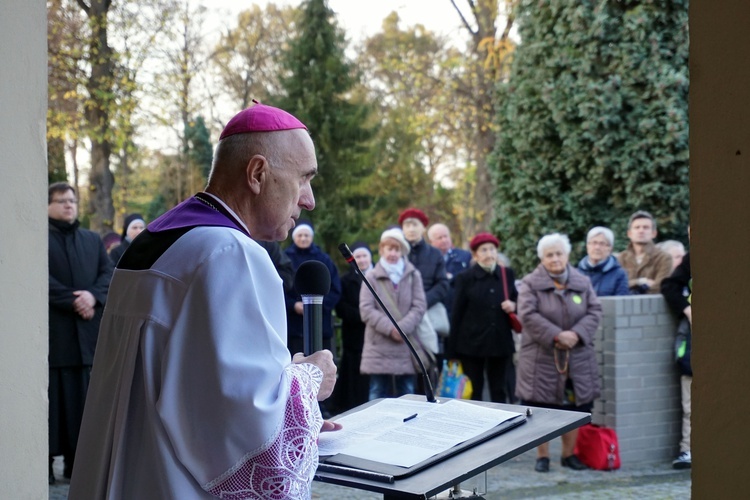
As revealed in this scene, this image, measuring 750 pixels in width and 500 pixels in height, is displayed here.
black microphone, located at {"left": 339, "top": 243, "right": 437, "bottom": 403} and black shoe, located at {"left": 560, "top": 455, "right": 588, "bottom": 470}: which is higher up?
black microphone, located at {"left": 339, "top": 243, "right": 437, "bottom": 403}

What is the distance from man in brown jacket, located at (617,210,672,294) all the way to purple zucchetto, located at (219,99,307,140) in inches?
268

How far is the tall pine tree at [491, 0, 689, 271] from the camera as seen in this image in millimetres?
12672

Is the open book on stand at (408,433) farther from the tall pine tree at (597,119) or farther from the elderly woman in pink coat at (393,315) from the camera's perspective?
the tall pine tree at (597,119)

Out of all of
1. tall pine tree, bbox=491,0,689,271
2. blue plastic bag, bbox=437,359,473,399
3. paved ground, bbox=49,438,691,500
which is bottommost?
paved ground, bbox=49,438,691,500

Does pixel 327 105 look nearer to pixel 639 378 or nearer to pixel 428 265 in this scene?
pixel 428 265

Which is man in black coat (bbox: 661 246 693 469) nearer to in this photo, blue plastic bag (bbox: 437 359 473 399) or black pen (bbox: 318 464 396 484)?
blue plastic bag (bbox: 437 359 473 399)

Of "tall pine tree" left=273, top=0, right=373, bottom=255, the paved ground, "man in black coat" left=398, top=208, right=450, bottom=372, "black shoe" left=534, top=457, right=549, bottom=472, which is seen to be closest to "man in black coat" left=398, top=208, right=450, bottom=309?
"man in black coat" left=398, top=208, right=450, bottom=372

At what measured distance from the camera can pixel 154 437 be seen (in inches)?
79.0

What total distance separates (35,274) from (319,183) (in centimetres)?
2050

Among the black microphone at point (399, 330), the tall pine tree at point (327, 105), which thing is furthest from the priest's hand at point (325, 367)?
the tall pine tree at point (327, 105)

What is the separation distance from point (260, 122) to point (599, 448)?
5838 millimetres

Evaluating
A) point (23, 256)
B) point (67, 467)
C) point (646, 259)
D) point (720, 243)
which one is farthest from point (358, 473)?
point (646, 259)

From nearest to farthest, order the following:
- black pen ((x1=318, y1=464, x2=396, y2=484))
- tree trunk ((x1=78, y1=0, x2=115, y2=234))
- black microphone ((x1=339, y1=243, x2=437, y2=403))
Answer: black pen ((x1=318, y1=464, x2=396, y2=484))
black microphone ((x1=339, y1=243, x2=437, y2=403))
tree trunk ((x1=78, y1=0, x2=115, y2=234))

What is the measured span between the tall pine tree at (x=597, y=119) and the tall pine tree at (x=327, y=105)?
30.9 ft
